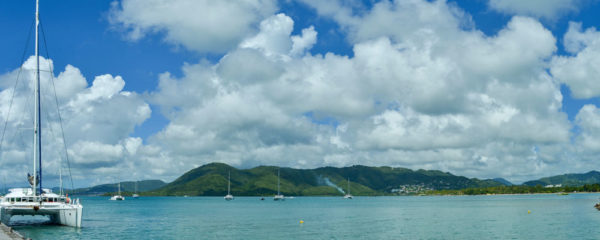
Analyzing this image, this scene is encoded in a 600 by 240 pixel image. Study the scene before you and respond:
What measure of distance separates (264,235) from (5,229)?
112ft

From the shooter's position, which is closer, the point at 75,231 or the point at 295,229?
the point at 75,231

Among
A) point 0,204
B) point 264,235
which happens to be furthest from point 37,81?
point 264,235

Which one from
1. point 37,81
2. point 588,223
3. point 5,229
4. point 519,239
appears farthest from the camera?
point 588,223

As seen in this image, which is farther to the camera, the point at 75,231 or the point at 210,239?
the point at 75,231

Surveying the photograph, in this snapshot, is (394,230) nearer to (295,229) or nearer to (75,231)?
(295,229)

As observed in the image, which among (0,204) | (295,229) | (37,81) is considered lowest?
(295,229)

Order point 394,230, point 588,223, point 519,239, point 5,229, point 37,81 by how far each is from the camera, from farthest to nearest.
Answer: point 588,223 < point 394,230 < point 37,81 < point 519,239 < point 5,229

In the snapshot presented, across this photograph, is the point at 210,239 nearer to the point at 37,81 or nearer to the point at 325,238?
the point at 325,238

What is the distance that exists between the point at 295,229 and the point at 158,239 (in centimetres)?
2411

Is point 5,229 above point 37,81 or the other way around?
the other way around

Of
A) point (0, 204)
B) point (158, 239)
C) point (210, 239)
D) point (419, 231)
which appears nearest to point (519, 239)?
point (419, 231)

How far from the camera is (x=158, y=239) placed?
72.4m

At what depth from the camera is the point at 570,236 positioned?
71062 millimetres

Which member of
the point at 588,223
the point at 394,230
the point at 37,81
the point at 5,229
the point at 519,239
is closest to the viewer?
the point at 5,229
